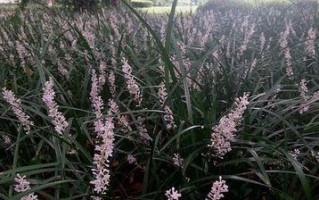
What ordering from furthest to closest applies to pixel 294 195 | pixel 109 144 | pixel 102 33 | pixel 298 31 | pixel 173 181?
1. pixel 298 31
2. pixel 102 33
3. pixel 173 181
4. pixel 294 195
5. pixel 109 144

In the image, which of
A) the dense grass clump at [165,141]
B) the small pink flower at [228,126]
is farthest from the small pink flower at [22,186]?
the small pink flower at [228,126]

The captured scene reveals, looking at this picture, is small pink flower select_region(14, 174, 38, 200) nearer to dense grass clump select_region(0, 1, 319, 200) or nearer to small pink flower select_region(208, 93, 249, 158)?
dense grass clump select_region(0, 1, 319, 200)

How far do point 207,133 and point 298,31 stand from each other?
13.4ft

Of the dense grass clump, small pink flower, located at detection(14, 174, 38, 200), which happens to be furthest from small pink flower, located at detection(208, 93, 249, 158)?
small pink flower, located at detection(14, 174, 38, 200)

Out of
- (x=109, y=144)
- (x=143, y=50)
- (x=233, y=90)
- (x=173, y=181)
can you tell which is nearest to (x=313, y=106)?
(x=233, y=90)

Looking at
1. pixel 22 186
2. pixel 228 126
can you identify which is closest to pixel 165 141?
pixel 228 126

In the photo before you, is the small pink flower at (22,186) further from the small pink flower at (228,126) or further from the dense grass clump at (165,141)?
the small pink flower at (228,126)

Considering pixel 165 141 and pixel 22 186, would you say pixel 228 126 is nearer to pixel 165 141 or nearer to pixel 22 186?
pixel 22 186

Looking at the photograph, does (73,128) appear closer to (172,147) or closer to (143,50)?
(172,147)

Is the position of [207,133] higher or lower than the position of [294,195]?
higher

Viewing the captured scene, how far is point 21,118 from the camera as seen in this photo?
1917 mm

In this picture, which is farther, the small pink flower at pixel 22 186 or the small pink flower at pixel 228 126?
the small pink flower at pixel 228 126

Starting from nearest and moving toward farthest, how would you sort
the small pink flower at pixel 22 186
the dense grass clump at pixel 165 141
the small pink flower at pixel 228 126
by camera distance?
1. the small pink flower at pixel 22 186
2. the small pink flower at pixel 228 126
3. the dense grass clump at pixel 165 141

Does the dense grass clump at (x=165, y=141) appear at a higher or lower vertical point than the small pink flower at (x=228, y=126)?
lower
